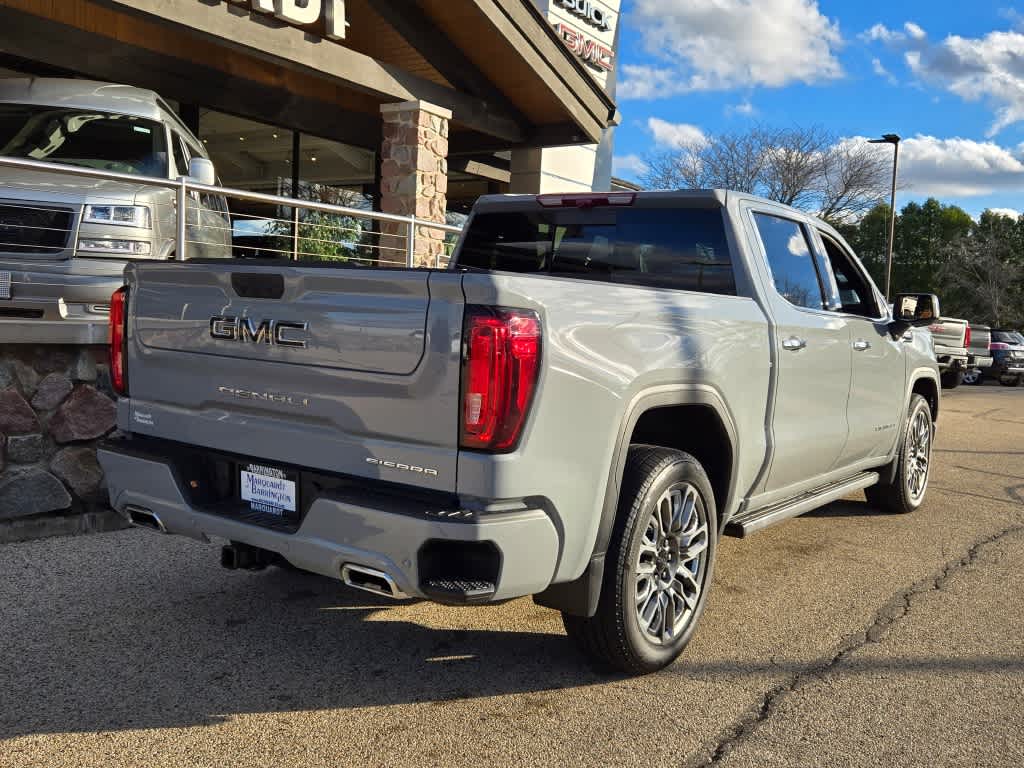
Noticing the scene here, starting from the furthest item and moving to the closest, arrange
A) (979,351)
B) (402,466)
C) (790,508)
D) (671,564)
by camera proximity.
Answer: (979,351) < (790,508) < (671,564) < (402,466)

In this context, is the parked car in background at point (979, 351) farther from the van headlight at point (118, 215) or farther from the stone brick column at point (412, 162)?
the van headlight at point (118, 215)

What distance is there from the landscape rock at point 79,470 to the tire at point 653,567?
3.38 metres

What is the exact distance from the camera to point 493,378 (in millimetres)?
2900

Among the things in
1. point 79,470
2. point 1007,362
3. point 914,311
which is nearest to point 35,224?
point 79,470

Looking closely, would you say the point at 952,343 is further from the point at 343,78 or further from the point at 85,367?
the point at 85,367

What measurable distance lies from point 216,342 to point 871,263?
59.4 m

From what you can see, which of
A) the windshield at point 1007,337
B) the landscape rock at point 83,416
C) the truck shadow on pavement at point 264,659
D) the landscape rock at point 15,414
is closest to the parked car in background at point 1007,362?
the windshield at point 1007,337

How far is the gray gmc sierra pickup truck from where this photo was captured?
2.95 m

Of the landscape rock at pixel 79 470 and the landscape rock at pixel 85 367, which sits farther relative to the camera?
the landscape rock at pixel 85 367

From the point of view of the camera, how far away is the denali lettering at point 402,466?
2984 millimetres

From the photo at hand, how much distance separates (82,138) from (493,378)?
22.2 feet

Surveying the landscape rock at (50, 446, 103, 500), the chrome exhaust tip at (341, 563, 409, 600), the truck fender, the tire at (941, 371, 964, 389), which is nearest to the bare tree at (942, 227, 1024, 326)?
the tire at (941, 371, 964, 389)

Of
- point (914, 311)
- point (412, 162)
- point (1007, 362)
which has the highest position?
point (412, 162)

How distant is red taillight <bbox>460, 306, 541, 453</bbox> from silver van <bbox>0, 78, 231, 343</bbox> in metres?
3.58
